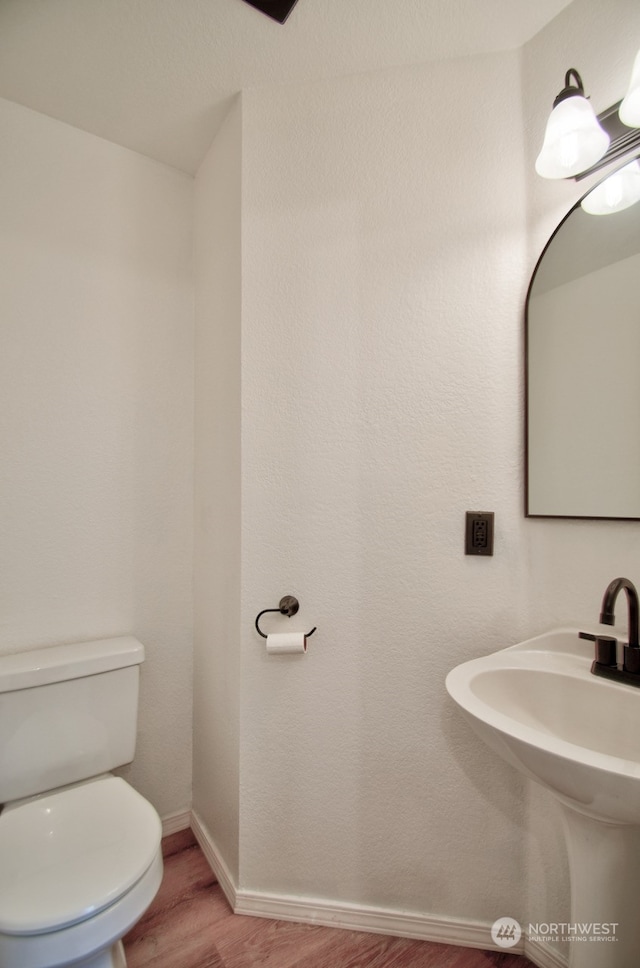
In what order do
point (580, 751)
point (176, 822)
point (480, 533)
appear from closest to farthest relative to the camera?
point (580, 751) → point (480, 533) → point (176, 822)

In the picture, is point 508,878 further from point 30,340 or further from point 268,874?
point 30,340

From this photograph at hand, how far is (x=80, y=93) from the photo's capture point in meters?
1.41

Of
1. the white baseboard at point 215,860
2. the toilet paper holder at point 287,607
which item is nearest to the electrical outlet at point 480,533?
the toilet paper holder at point 287,607

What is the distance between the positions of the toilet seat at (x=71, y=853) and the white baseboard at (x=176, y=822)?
571 mm

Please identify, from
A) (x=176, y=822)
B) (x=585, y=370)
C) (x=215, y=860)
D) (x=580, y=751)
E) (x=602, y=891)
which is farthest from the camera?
(x=176, y=822)

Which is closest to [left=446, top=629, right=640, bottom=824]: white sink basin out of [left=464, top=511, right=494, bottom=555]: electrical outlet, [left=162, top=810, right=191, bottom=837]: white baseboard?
[left=464, top=511, right=494, bottom=555]: electrical outlet

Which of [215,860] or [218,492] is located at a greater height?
[218,492]

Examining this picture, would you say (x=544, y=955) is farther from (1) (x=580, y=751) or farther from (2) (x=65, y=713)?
(2) (x=65, y=713)

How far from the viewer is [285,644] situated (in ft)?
4.12

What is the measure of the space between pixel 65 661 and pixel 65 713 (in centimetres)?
15

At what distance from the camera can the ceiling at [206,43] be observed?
115 centimetres

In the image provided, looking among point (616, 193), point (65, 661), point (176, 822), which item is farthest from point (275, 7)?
point (176, 822)

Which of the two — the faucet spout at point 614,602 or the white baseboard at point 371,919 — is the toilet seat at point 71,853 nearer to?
the white baseboard at point 371,919

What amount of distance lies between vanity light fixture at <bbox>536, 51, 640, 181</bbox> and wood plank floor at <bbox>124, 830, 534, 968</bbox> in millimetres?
2061
